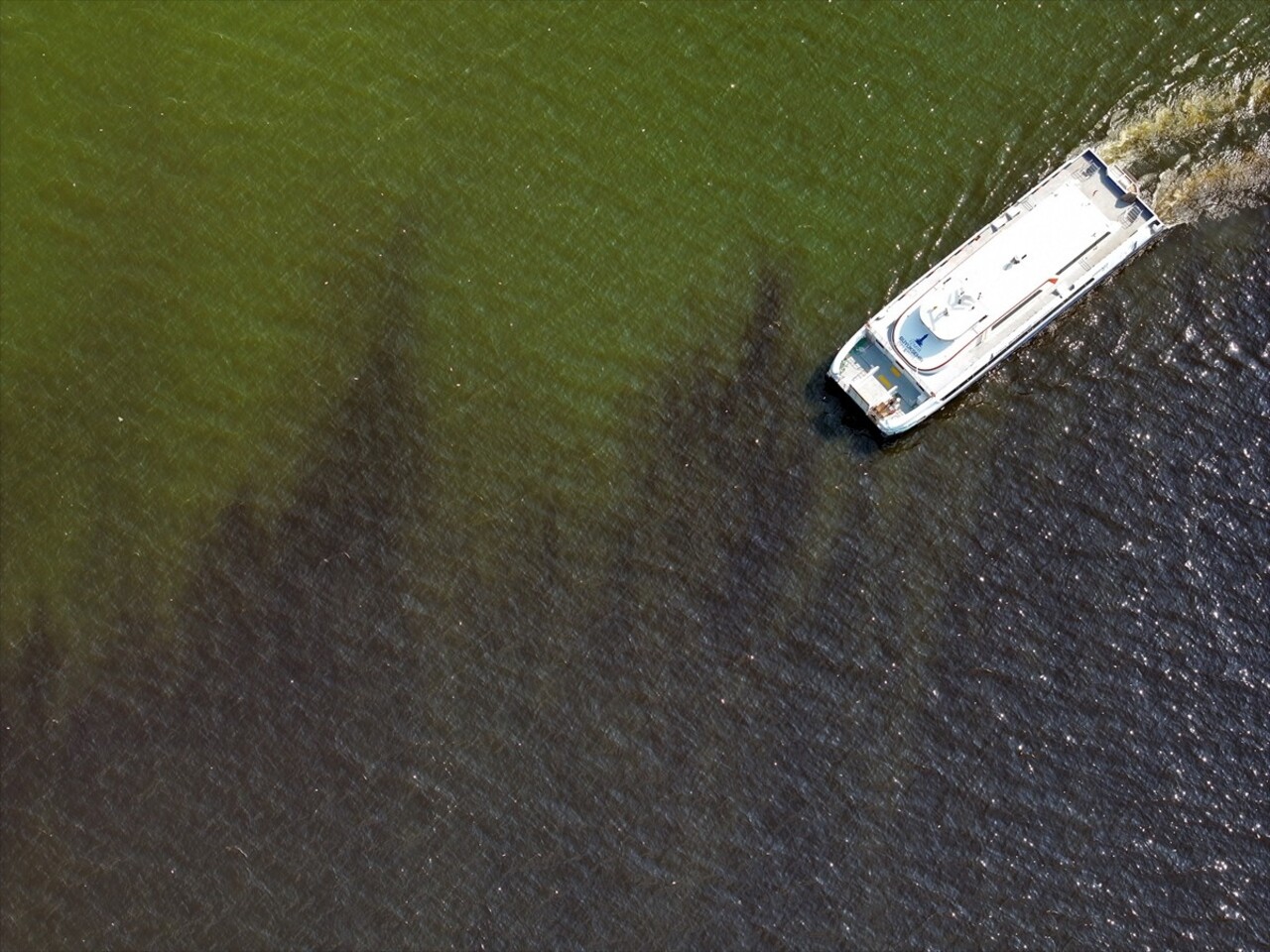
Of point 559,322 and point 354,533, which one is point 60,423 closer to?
point 354,533

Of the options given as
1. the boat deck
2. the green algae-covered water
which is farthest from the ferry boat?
the green algae-covered water

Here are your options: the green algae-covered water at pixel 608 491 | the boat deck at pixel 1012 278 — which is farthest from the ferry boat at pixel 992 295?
the green algae-covered water at pixel 608 491

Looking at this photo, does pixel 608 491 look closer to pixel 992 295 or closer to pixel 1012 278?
pixel 992 295

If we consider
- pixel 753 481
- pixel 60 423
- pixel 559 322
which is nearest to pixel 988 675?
pixel 753 481

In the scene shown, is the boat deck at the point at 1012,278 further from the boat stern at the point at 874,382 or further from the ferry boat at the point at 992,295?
the boat stern at the point at 874,382

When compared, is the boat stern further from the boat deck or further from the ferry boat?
the boat deck

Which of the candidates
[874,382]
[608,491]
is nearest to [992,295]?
[874,382]
